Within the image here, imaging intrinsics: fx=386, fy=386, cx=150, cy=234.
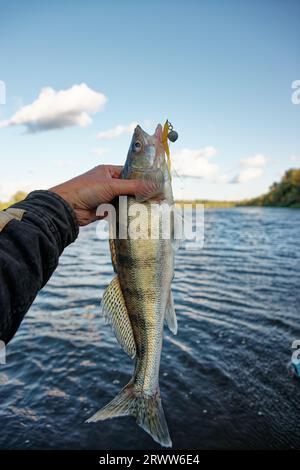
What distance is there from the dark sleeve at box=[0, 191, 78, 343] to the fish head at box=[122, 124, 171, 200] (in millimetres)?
654

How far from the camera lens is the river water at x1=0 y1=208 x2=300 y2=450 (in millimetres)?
→ 6762

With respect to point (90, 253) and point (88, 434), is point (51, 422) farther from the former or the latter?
point (90, 253)

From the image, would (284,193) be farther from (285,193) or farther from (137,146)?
(137,146)

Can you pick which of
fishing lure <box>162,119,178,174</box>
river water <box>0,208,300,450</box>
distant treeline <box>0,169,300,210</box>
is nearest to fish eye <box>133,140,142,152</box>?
fishing lure <box>162,119,178,174</box>

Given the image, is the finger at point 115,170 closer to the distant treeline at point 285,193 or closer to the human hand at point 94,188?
the human hand at point 94,188

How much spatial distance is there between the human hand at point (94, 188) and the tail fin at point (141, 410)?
60.9 inches

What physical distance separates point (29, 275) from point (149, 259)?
902mm

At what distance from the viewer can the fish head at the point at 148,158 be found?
9.91 feet

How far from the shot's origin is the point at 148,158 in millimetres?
3078

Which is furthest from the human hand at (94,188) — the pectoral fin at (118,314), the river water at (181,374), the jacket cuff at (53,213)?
the river water at (181,374)

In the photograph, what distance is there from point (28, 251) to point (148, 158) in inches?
48.4

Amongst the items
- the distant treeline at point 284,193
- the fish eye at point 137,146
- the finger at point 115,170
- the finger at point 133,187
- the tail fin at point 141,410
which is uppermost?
the distant treeline at point 284,193

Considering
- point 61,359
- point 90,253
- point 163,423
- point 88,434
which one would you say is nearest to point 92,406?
point 88,434

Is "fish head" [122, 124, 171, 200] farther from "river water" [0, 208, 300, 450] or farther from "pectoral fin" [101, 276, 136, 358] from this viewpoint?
"river water" [0, 208, 300, 450]
